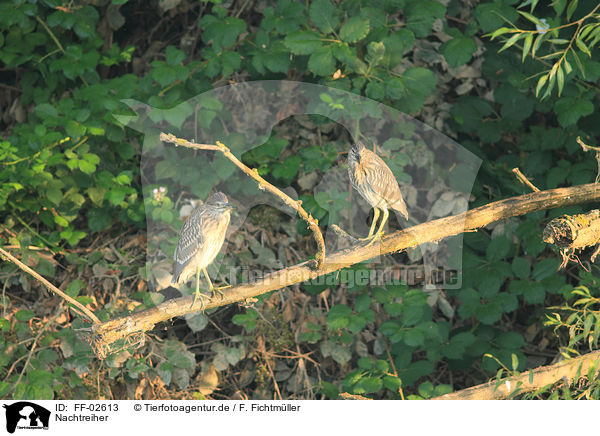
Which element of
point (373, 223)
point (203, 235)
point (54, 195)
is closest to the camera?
point (203, 235)

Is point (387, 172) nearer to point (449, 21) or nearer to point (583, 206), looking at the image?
point (583, 206)

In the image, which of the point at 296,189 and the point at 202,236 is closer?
the point at 202,236

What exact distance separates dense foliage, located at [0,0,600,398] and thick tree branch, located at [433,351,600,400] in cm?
26

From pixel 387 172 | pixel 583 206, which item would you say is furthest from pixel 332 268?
pixel 583 206

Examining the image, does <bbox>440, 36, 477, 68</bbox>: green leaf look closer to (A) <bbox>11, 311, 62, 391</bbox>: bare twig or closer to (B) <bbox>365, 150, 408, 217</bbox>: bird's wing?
(B) <bbox>365, 150, 408, 217</bbox>: bird's wing

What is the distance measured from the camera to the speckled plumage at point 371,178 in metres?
1.65

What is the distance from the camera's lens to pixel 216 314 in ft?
7.80

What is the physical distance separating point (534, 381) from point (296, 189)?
0.92 metres

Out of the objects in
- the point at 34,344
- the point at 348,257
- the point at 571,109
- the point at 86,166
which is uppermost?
the point at 571,109

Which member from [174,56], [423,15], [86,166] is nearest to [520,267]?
[423,15]

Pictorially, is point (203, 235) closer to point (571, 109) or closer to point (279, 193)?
point (279, 193)

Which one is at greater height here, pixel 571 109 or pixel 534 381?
pixel 571 109

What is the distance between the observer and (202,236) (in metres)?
1.61

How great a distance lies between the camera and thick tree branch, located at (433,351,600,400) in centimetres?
179
